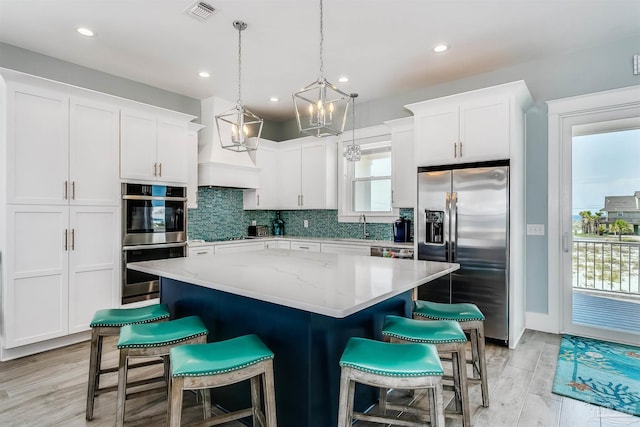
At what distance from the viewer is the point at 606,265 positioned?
150 inches

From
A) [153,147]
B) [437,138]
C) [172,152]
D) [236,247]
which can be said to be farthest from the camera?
[236,247]

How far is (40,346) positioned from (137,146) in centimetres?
214

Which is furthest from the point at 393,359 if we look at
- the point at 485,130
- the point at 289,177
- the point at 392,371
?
the point at 289,177

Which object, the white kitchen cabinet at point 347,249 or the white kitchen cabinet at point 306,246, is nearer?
the white kitchen cabinet at point 347,249

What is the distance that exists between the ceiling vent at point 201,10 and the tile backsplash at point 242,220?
2.61m

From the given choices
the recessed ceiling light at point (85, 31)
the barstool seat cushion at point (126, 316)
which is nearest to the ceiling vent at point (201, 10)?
the recessed ceiling light at point (85, 31)

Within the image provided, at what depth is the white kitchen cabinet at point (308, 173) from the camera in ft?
16.6

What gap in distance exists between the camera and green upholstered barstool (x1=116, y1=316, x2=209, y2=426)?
1.71 meters

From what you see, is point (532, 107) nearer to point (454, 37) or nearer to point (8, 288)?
point (454, 37)

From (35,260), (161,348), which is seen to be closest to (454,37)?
(161,348)

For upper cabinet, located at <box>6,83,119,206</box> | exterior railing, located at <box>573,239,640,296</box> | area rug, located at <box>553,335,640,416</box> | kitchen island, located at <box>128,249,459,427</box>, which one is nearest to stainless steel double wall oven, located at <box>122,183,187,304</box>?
upper cabinet, located at <box>6,83,119,206</box>

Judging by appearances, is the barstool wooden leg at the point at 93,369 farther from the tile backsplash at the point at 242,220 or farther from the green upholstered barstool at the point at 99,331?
the tile backsplash at the point at 242,220

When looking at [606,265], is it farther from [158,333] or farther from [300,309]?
[158,333]

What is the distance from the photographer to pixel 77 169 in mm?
3344
